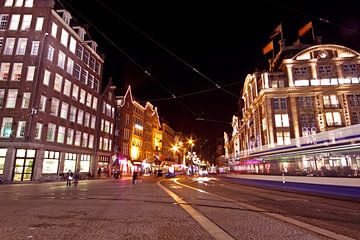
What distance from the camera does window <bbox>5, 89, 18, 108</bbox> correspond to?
92.9 feet

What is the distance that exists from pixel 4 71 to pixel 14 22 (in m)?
7.14

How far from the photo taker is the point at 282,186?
22078 mm

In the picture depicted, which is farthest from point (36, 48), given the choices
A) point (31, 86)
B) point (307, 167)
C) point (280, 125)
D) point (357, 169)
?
point (280, 125)

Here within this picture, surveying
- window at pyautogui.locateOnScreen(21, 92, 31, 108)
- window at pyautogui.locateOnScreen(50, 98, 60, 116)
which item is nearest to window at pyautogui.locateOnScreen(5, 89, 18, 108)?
window at pyautogui.locateOnScreen(21, 92, 31, 108)

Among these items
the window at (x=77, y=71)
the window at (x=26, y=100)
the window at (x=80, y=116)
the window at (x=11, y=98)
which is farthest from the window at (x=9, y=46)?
the window at (x=80, y=116)

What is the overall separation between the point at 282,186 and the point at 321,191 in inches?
210

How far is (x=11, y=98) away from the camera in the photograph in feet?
93.8

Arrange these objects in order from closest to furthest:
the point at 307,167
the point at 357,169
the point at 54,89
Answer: the point at 357,169 → the point at 307,167 → the point at 54,89

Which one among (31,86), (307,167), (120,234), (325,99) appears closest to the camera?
(120,234)

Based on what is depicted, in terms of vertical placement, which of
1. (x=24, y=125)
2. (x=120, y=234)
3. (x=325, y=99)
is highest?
(x=325, y=99)

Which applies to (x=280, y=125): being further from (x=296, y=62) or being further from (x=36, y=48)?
(x=36, y=48)

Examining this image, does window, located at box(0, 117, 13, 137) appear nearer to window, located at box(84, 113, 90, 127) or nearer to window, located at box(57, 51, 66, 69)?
window, located at box(57, 51, 66, 69)

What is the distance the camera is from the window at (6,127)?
27531 mm

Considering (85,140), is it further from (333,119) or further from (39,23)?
(333,119)
